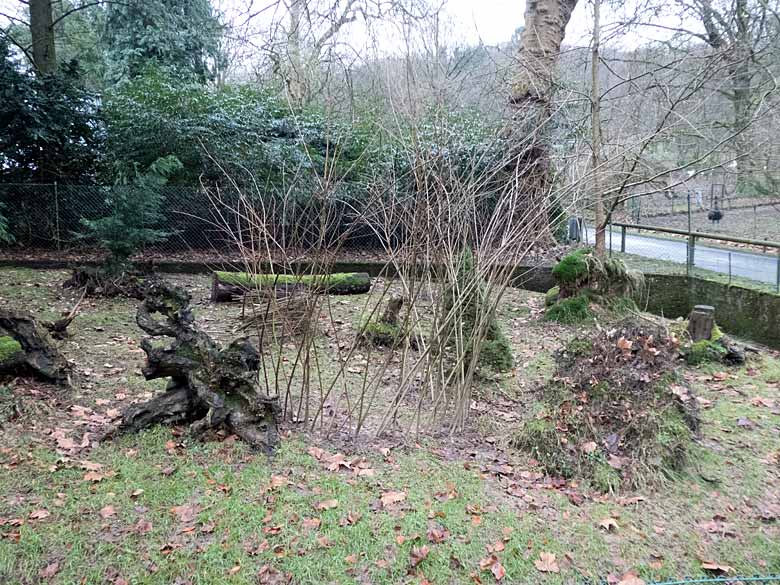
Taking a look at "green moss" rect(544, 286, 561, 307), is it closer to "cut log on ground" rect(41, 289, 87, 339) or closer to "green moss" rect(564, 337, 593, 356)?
"green moss" rect(564, 337, 593, 356)

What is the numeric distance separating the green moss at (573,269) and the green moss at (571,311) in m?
0.24

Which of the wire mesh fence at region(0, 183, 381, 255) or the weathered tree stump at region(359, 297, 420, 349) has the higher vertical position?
the wire mesh fence at region(0, 183, 381, 255)

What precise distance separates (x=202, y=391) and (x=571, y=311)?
16.9ft

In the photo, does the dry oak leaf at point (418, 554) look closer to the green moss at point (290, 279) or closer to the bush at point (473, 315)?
the bush at point (473, 315)

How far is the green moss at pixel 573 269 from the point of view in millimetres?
7566

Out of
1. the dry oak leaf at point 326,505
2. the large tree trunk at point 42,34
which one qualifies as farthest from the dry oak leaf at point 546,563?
the large tree trunk at point 42,34

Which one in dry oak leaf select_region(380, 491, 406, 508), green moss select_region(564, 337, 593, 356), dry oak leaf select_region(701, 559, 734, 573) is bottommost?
dry oak leaf select_region(701, 559, 734, 573)

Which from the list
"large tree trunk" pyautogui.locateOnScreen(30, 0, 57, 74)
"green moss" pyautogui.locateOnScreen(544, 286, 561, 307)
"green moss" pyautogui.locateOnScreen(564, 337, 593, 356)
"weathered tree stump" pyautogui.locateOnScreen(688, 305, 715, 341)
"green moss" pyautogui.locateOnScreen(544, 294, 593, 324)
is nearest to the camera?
"green moss" pyautogui.locateOnScreen(564, 337, 593, 356)

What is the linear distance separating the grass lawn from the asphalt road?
373cm

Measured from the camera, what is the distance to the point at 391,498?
10.8 feet

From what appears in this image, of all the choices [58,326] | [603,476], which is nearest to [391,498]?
[603,476]

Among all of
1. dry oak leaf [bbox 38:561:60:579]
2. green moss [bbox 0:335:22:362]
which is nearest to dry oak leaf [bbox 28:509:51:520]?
dry oak leaf [bbox 38:561:60:579]

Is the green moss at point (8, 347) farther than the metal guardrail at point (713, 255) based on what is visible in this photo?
No

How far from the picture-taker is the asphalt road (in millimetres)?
7533
